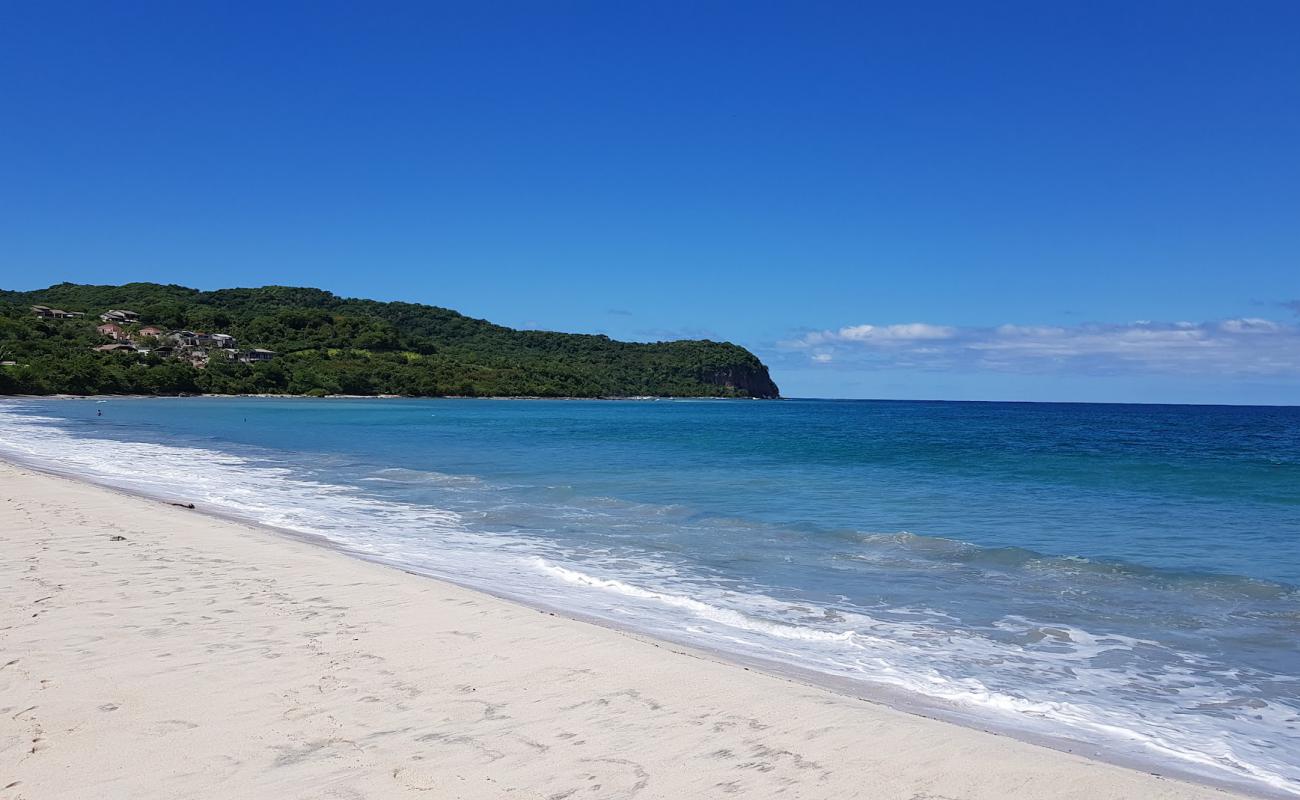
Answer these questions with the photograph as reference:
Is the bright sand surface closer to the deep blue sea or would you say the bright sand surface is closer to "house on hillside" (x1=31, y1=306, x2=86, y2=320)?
the deep blue sea

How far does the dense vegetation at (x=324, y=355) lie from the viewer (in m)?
92.4

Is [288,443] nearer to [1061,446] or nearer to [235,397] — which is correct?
[1061,446]

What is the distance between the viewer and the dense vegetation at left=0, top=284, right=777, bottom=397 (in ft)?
303

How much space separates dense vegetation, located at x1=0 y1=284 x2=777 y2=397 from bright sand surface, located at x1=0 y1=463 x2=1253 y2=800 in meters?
92.6

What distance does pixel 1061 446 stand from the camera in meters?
38.7

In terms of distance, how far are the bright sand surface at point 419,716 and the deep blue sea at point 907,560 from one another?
104cm

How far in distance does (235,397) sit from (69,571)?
10194 cm

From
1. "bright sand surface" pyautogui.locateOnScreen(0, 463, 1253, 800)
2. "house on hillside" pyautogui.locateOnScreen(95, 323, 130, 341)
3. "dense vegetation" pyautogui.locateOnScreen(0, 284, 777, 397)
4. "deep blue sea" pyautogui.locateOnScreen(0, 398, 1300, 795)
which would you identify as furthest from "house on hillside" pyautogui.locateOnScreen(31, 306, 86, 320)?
"bright sand surface" pyautogui.locateOnScreen(0, 463, 1253, 800)

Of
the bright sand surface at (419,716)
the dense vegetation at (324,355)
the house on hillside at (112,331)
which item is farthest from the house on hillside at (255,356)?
the bright sand surface at (419,716)

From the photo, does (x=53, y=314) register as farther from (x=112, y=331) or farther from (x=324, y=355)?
(x=324, y=355)

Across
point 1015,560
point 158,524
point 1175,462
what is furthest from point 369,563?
point 1175,462

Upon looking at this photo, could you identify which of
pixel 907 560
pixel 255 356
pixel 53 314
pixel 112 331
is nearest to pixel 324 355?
pixel 255 356

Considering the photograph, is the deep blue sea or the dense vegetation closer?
the deep blue sea

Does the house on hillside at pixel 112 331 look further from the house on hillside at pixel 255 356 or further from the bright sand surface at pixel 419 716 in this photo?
the bright sand surface at pixel 419 716
